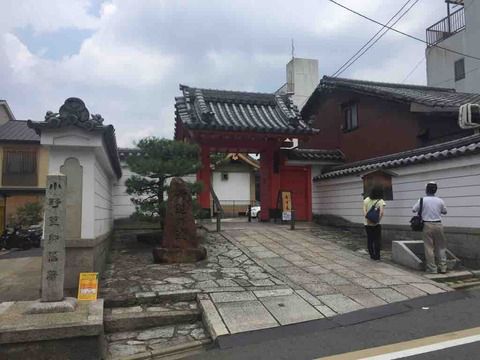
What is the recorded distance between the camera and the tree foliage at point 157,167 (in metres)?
11.0

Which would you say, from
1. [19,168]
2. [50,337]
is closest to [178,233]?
[50,337]

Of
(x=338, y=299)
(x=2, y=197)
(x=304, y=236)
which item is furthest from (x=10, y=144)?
(x=338, y=299)

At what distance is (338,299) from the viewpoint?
288 inches

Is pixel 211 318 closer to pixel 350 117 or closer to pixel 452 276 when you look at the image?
pixel 452 276

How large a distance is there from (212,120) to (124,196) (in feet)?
13.5

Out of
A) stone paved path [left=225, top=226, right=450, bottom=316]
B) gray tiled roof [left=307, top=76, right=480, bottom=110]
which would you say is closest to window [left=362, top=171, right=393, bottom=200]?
stone paved path [left=225, top=226, right=450, bottom=316]

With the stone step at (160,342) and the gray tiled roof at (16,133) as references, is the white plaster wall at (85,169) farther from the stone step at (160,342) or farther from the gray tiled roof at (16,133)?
the gray tiled roof at (16,133)

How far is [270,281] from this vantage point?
8.34 m

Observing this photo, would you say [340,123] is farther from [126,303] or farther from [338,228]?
[126,303]

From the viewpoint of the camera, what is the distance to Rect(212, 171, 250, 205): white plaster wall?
118ft

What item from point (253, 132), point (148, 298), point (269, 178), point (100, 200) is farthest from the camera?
point (269, 178)

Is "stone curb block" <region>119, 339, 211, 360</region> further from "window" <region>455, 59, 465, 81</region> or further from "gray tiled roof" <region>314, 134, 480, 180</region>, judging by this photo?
"window" <region>455, 59, 465, 81</region>

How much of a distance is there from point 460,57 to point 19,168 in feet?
98.3

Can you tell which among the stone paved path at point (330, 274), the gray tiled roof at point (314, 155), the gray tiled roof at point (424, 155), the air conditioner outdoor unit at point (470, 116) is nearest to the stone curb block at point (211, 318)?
the stone paved path at point (330, 274)
